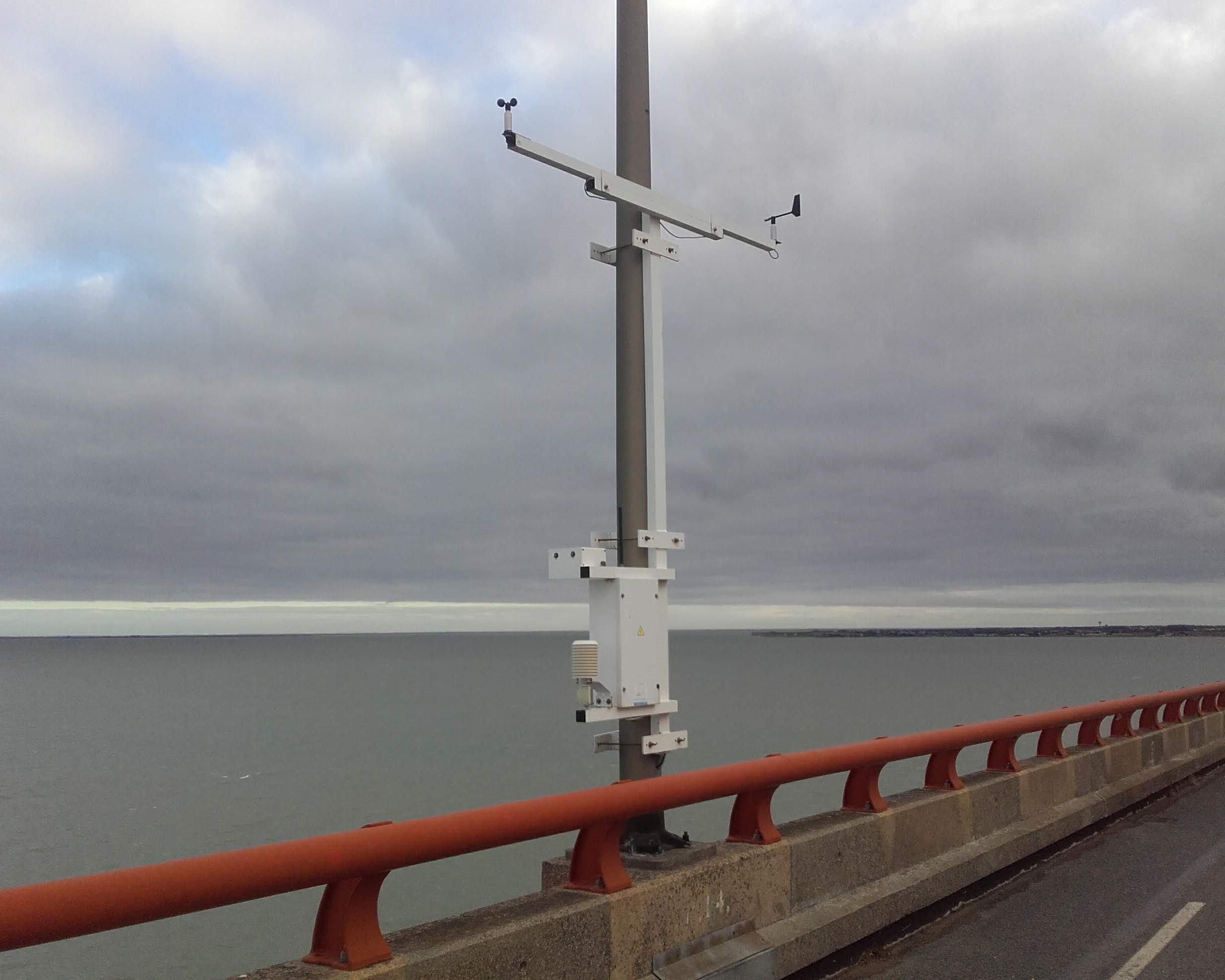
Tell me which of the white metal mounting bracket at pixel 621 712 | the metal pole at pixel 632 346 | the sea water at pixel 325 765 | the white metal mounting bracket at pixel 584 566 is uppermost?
the metal pole at pixel 632 346

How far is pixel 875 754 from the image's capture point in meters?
6.84

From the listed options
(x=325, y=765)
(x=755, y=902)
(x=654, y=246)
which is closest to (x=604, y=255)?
(x=654, y=246)

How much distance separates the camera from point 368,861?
3697 mm

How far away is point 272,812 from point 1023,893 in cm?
3302

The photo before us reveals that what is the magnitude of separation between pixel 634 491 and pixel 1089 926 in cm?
388

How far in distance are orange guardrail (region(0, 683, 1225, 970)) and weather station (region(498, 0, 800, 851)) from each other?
111 centimetres

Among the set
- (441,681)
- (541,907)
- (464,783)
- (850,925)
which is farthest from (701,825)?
(441,681)

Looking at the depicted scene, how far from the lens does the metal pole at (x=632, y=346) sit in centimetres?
718

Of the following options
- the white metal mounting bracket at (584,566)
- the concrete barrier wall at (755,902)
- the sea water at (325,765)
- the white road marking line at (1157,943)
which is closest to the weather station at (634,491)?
the white metal mounting bracket at (584,566)

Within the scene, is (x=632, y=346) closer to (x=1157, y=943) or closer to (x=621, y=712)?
(x=621, y=712)

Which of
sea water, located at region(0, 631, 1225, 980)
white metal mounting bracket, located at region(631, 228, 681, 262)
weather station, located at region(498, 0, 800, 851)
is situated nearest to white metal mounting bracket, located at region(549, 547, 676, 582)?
weather station, located at region(498, 0, 800, 851)

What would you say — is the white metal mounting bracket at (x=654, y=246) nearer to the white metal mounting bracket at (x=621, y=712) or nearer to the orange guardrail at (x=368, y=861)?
the white metal mounting bracket at (x=621, y=712)

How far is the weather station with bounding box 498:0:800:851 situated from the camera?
6.82 metres

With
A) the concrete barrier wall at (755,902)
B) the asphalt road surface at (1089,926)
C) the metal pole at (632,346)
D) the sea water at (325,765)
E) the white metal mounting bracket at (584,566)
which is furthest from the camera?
the sea water at (325,765)
